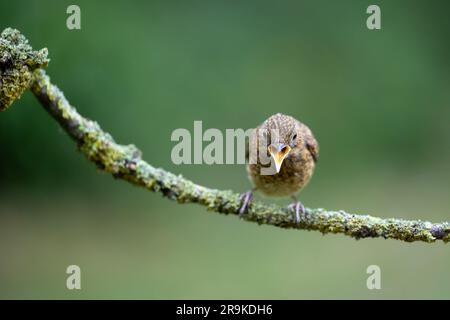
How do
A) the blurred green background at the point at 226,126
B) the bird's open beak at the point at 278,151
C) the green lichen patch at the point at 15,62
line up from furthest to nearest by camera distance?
the blurred green background at the point at 226,126 < the bird's open beak at the point at 278,151 < the green lichen patch at the point at 15,62

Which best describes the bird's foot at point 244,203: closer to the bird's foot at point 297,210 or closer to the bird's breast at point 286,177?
the bird's foot at point 297,210

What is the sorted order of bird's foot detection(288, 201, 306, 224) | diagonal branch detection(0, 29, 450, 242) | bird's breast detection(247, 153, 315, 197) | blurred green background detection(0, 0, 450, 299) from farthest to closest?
blurred green background detection(0, 0, 450, 299) → bird's breast detection(247, 153, 315, 197) → bird's foot detection(288, 201, 306, 224) → diagonal branch detection(0, 29, 450, 242)

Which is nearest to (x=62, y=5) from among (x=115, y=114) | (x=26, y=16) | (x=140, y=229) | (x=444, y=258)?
(x=26, y=16)

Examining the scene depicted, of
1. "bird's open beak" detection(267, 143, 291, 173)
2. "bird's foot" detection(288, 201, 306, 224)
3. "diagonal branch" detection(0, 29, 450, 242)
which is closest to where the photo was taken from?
"diagonal branch" detection(0, 29, 450, 242)

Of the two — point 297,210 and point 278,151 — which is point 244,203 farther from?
point 278,151

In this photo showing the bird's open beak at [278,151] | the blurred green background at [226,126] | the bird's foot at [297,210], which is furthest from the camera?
the blurred green background at [226,126]

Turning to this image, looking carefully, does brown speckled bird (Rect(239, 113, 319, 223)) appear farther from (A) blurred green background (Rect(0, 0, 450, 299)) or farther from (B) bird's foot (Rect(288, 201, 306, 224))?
(A) blurred green background (Rect(0, 0, 450, 299))

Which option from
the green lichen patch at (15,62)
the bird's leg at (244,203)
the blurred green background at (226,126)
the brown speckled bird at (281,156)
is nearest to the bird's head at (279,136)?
the brown speckled bird at (281,156)

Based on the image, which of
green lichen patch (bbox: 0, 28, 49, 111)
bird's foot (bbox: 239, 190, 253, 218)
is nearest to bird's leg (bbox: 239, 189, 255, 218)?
bird's foot (bbox: 239, 190, 253, 218)
